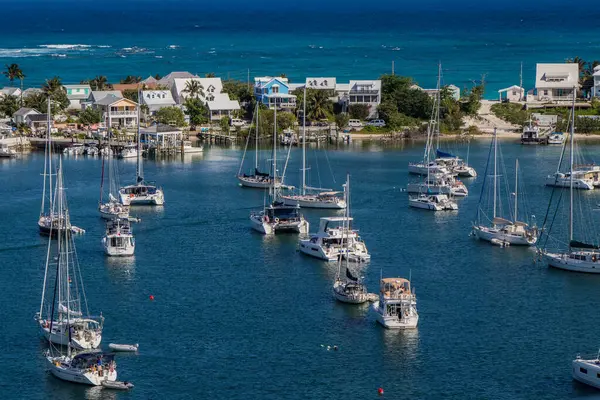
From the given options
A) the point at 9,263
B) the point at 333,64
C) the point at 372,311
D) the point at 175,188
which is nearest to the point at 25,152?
the point at 175,188

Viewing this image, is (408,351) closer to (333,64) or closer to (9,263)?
(9,263)

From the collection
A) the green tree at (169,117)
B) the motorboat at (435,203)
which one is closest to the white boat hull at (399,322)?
the motorboat at (435,203)

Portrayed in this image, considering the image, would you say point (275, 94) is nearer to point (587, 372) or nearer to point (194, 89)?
point (194, 89)

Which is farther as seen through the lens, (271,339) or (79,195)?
(79,195)

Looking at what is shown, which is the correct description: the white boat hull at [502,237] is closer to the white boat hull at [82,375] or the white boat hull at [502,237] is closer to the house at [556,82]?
Result: the white boat hull at [82,375]

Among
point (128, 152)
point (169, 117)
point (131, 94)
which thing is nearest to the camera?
point (128, 152)

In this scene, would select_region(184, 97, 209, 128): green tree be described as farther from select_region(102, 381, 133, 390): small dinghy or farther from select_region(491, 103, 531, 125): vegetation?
select_region(102, 381, 133, 390): small dinghy

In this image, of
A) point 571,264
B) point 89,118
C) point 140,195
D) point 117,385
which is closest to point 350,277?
point 571,264
